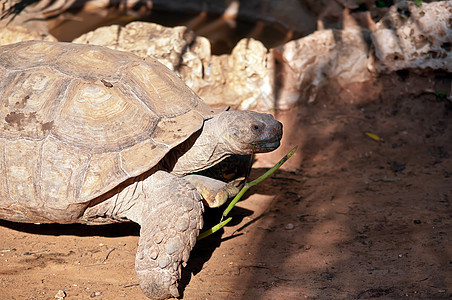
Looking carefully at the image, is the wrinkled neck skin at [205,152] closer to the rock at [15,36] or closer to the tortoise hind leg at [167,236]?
the tortoise hind leg at [167,236]

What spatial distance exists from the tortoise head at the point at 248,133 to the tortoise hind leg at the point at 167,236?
1.68 feet

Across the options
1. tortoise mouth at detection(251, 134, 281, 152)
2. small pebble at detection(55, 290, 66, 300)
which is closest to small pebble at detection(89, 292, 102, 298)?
small pebble at detection(55, 290, 66, 300)

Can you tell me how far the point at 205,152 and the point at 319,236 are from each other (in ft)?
3.79

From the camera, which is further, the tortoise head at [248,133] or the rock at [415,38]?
the rock at [415,38]

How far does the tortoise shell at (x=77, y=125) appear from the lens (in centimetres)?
313

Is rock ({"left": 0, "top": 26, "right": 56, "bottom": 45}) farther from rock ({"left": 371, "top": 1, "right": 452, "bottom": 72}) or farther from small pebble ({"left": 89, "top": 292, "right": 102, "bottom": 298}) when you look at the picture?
rock ({"left": 371, "top": 1, "right": 452, "bottom": 72})

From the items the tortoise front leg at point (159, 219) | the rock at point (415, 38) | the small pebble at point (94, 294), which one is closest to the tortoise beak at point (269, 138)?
the tortoise front leg at point (159, 219)

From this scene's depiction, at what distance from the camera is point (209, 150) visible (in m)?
3.55

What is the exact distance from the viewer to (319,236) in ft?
11.9

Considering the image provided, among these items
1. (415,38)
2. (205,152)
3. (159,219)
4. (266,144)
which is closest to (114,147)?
(159,219)

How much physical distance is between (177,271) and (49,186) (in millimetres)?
1097

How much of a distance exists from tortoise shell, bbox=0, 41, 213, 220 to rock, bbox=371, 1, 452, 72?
3.06 metres

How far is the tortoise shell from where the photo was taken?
3.13 m

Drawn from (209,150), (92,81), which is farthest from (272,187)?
(92,81)
